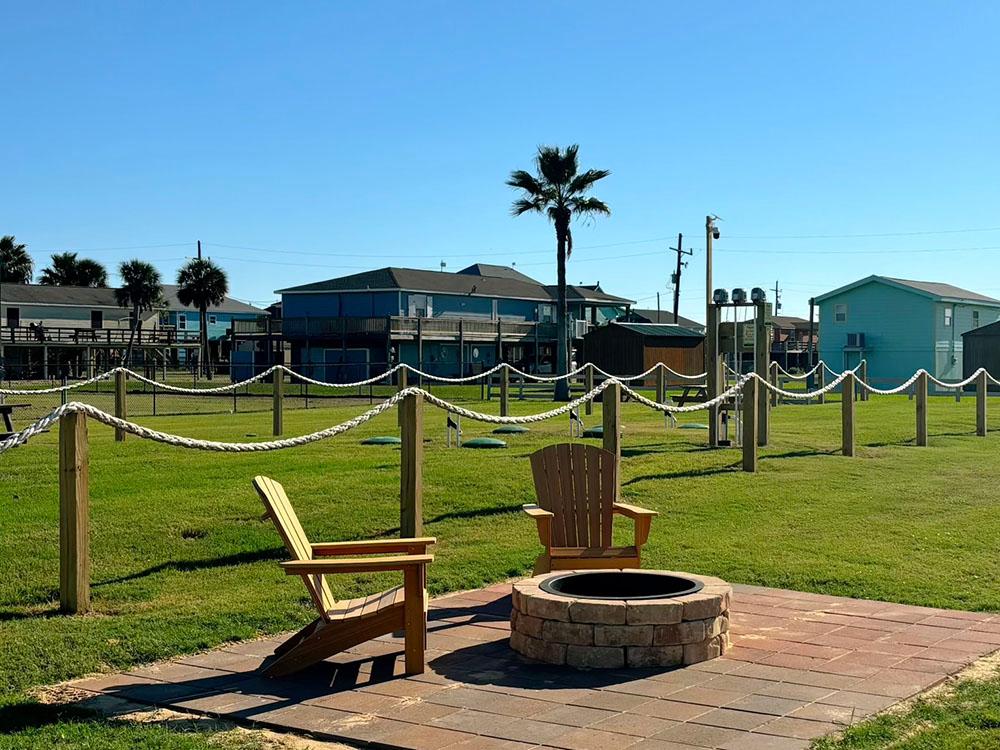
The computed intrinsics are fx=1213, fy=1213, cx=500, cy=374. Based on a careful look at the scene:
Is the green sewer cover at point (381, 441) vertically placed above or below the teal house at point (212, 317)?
below

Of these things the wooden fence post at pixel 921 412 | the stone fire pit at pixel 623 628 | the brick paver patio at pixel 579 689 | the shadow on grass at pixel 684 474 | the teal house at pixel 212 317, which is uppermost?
the teal house at pixel 212 317

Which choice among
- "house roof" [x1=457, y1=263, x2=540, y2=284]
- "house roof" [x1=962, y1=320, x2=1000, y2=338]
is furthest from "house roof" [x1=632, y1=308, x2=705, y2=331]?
"house roof" [x1=962, y1=320, x2=1000, y2=338]

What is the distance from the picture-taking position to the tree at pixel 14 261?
9681 cm

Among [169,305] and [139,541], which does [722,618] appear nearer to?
[139,541]

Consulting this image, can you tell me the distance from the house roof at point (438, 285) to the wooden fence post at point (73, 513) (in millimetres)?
53584

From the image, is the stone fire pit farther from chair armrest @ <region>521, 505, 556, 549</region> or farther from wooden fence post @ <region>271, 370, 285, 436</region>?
wooden fence post @ <region>271, 370, 285, 436</region>

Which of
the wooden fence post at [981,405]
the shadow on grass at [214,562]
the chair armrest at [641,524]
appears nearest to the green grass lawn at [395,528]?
the shadow on grass at [214,562]

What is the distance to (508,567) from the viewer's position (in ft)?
31.2

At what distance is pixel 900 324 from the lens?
59.5m

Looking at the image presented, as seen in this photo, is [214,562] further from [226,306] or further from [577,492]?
[226,306]

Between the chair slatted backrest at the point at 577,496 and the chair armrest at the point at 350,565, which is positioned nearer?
the chair armrest at the point at 350,565

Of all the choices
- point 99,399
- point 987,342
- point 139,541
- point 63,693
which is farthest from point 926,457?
point 987,342

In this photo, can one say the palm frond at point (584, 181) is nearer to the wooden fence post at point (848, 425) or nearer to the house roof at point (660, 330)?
the house roof at point (660, 330)

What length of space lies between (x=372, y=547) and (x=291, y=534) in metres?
0.50
